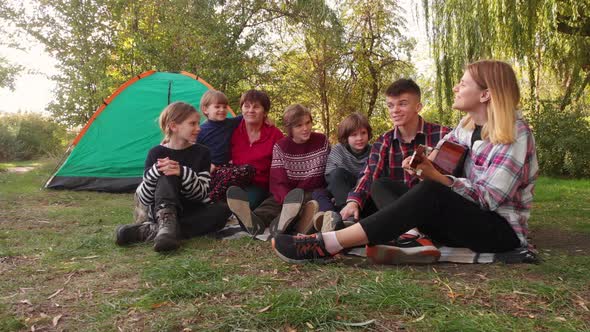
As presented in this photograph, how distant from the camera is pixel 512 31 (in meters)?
4.08

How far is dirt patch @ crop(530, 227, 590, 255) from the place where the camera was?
268cm

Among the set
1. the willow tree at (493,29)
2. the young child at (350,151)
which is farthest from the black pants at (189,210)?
the willow tree at (493,29)

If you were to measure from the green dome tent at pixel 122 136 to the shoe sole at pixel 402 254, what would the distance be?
4062mm

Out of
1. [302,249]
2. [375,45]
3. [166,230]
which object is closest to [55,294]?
[166,230]

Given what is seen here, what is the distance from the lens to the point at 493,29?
13.7 feet

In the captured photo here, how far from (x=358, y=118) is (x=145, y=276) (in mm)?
1895

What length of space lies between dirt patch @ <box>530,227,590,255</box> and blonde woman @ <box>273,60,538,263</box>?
1.76 feet

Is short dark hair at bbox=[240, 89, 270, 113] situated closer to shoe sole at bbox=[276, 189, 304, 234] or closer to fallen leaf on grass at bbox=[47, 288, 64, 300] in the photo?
shoe sole at bbox=[276, 189, 304, 234]

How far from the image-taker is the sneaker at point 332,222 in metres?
2.49

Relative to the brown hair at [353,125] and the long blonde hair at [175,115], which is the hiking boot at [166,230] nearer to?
the long blonde hair at [175,115]

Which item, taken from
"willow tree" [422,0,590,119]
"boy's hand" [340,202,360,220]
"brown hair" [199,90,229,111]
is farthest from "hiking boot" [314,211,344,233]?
"willow tree" [422,0,590,119]

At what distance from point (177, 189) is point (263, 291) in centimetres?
137

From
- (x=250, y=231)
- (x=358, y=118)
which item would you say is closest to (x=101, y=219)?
(x=250, y=231)

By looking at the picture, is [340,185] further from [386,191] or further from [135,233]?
[135,233]
